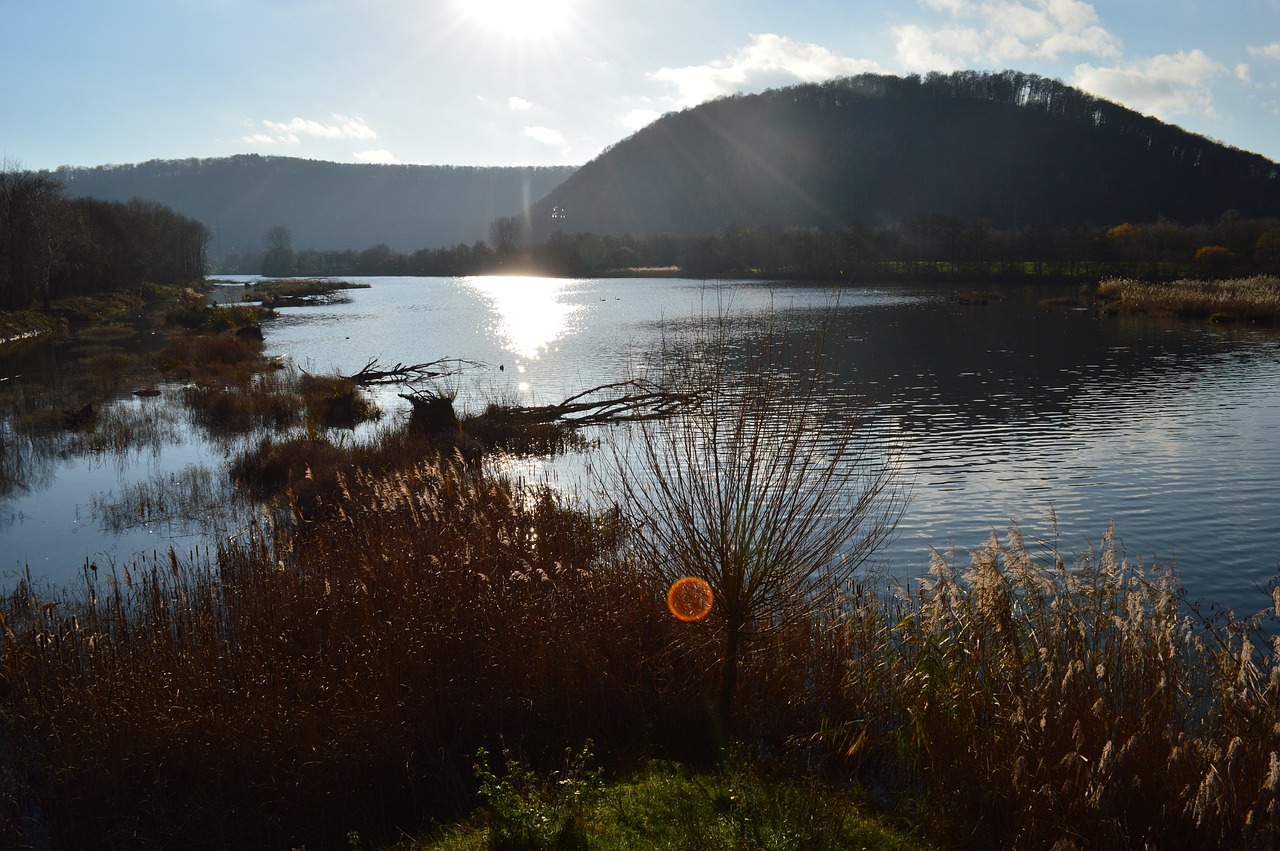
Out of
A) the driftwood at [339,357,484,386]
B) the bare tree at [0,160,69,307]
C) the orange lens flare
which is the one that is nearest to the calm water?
the driftwood at [339,357,484,386]

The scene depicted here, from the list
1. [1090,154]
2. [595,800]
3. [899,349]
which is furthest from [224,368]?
[1090,154]

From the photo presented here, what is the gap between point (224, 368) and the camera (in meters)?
40.2

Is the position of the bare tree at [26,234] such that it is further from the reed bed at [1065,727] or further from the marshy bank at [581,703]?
the reed bed at [1065,727]

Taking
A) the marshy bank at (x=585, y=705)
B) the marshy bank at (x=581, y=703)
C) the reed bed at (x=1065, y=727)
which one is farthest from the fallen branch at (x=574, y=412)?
the reed bed at (x=1065, y=727)

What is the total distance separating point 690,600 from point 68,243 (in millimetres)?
80734

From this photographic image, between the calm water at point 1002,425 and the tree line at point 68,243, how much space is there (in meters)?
18.7

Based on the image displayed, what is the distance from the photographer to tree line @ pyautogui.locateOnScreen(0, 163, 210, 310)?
62.5m

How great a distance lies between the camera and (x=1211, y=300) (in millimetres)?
60344

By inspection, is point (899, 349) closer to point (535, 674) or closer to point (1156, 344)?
point (1156, 344)

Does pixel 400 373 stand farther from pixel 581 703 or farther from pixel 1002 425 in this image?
pixel 581 703

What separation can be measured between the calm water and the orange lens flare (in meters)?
3.06

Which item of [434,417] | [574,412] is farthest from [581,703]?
[574,412]

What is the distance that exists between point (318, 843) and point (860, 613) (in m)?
6.27

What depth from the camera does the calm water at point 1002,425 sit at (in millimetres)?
16109
